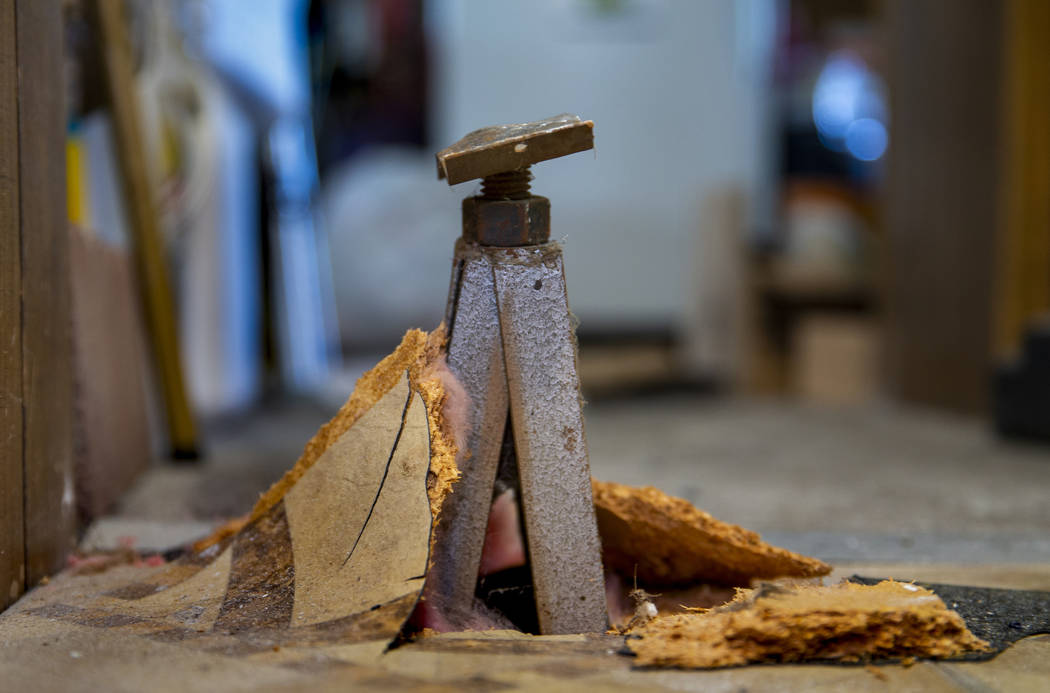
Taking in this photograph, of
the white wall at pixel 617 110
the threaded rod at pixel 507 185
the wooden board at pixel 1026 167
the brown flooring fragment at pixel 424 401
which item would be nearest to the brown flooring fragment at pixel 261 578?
the brown flooring fragment at pixel 424 401

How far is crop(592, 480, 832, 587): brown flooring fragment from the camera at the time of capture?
1468 millimetres

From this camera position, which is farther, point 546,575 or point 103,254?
point 103,254

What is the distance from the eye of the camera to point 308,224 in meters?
4.82

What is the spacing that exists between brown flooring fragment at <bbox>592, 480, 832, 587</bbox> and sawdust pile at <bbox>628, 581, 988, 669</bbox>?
26 centimetres

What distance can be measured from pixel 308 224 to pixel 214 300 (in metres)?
1.33

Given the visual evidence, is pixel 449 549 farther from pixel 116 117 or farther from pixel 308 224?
pixel 308 224

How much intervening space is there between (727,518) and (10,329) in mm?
1514

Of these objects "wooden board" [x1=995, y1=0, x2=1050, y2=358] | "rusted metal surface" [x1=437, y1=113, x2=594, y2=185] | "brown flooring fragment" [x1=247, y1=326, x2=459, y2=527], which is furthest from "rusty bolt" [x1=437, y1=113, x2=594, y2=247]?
"wooden board" [x1=995, y1=0, x2=1050, y2=358]

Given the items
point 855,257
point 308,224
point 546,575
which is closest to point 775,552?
point 546,575

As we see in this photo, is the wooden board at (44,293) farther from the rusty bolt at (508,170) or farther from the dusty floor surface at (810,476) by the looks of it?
the rusty bolt at (508,170)

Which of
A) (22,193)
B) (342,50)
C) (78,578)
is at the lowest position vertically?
(78,578)

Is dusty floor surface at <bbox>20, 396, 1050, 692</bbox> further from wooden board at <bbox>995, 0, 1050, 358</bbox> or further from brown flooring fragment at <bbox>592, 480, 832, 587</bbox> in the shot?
wooden board at <bbox>995, 0, 1050, 358</bbox>

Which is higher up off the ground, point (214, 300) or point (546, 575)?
point (214, 300)

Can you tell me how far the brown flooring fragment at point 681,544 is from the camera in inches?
57.8
